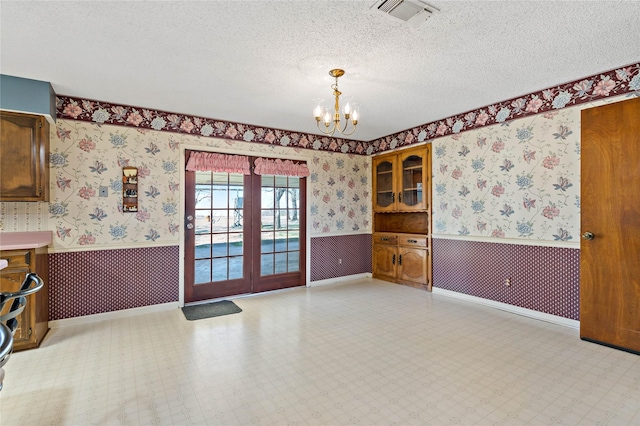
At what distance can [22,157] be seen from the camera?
309 cm

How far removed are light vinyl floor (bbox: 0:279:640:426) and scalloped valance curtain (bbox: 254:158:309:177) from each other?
213 cm

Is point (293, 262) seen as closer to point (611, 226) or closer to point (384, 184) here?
point (384, 184)

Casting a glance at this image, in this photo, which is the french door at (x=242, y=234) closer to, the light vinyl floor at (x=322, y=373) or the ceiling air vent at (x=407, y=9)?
the light vinyl floor at (x=322, y=373)

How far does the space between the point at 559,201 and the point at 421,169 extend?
6.54 feet

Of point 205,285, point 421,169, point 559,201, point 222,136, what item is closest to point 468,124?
point 421,169

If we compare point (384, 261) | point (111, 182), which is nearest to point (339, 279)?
point (384, 261)

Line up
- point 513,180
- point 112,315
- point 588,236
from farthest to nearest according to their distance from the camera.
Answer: point 513,180, point 112,315, point 588,236

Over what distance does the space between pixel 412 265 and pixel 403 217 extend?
950 millimetres

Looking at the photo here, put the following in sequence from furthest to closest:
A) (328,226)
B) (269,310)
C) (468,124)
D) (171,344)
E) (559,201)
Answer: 1. (328,226)
2. (468,124)
3. (269,310)
4. (559,201)
5. (171,344)

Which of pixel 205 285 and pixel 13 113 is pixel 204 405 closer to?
pixel 205 285

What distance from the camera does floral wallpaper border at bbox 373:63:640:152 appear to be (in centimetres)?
303

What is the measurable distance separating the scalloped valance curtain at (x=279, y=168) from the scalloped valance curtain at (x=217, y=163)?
0.18 meters

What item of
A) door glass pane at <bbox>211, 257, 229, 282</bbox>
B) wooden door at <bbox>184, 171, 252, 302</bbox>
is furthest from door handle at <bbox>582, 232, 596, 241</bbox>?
door glass pane at <bbox>211, 257, 229, 282</bbox>

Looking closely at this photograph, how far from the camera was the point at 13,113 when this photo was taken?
3033 mm
